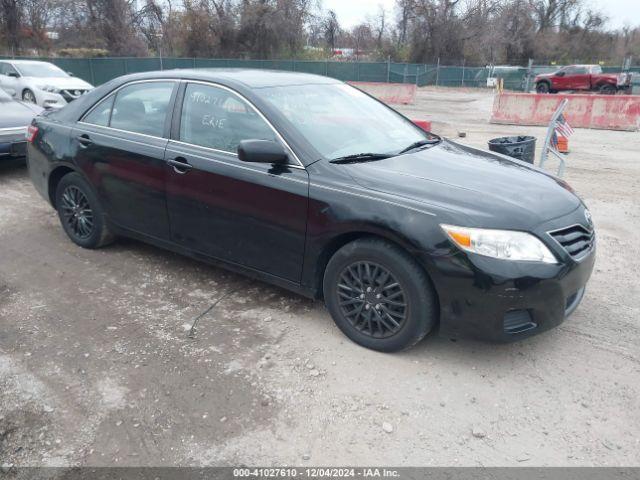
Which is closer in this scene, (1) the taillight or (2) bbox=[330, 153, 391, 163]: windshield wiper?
(2) bbox=[330, 153, 391, 163]: windshield wiper

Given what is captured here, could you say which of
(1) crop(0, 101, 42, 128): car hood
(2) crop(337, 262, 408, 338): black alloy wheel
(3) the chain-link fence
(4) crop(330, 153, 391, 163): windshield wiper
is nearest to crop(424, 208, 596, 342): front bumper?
(2) crop(337, 262, 408, 338): black alloy wheel

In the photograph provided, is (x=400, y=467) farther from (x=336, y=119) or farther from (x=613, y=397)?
(x=336, y=119)

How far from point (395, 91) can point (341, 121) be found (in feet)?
66.6

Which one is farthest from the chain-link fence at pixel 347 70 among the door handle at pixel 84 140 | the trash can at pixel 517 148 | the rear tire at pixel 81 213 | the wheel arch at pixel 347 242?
the wheel arch at pixel 347 242

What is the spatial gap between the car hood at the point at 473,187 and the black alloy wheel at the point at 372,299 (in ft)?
1.64

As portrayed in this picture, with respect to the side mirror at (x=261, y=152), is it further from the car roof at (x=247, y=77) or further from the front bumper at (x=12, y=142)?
the front bumper at (x=12, y=142)

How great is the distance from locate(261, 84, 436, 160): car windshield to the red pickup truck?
88.3ft

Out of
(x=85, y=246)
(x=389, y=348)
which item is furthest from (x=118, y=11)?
(x=389, y=348)

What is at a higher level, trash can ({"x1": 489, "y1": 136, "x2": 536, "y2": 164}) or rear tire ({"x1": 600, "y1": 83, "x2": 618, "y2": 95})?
rear tire ({"x1": 600, "y1": 83, "x2": 618, "y2": 95})

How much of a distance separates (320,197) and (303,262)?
18.4 inches

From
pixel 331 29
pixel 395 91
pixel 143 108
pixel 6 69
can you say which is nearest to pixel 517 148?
pixel 143 108

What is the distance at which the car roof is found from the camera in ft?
12.8

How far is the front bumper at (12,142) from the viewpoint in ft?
23.5

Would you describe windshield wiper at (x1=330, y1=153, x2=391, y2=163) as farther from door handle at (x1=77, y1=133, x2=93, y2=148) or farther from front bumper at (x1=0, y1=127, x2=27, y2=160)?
front bumper at (x1=0, y1=127, x2=27, y2=160)
